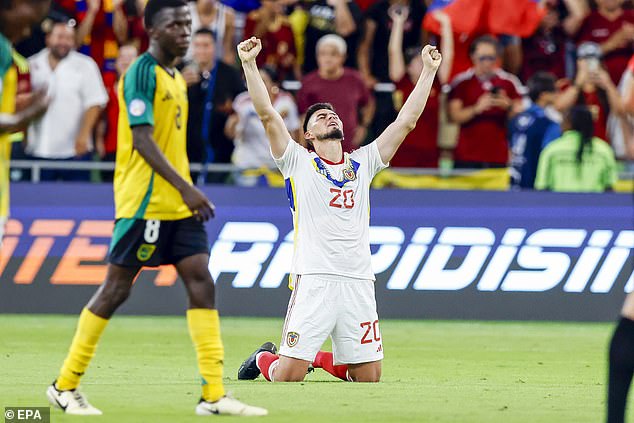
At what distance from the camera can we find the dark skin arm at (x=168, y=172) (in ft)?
25.3

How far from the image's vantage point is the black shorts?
809 cm

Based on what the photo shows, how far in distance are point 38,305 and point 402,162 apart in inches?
201

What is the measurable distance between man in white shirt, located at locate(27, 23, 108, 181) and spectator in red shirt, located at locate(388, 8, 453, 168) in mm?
3862

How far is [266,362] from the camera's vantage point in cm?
1016

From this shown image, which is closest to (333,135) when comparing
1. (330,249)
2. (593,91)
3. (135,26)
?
(330,249)

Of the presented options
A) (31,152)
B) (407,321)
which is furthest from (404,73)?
(31,152)

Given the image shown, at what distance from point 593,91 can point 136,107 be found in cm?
1099

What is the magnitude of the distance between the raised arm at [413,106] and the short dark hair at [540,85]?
6905mm

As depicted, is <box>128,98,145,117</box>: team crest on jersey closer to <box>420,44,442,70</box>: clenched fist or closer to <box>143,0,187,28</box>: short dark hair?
<box>143,0,187,28</box>: short dark hair

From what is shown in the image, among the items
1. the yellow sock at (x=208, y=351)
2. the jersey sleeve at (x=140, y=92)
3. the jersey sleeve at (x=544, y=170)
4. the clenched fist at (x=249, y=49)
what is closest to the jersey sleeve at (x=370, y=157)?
the clenched fist at (x=249, y=49)

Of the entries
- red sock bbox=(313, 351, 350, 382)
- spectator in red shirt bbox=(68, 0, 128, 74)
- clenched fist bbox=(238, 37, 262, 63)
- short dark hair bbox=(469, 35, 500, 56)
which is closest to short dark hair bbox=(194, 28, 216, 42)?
spectator in red shirt bbox=(68, 0, 128, 74)

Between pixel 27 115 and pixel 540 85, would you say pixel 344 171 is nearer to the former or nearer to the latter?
pixel 27 115

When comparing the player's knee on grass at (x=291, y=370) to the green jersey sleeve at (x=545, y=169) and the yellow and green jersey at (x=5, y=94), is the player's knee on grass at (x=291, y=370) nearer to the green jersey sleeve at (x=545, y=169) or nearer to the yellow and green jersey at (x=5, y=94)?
the yellow and green jersey at (x=5, y=94)

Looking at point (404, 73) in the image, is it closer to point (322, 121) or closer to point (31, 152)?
point (31, 152)
